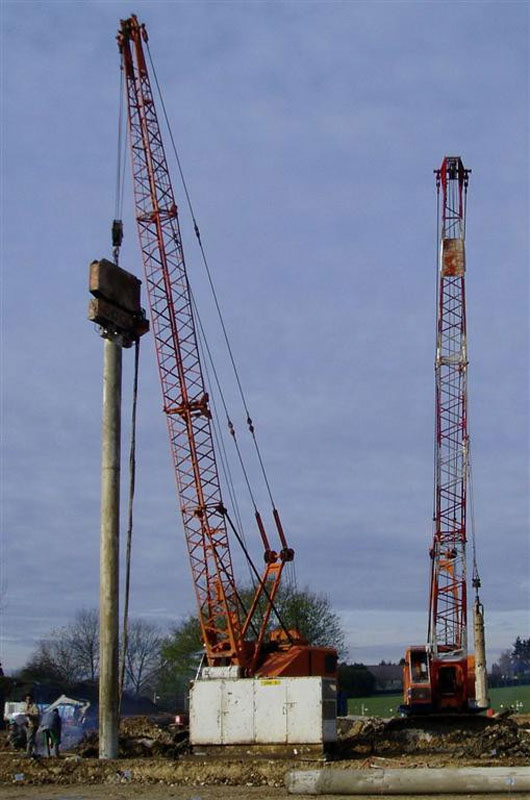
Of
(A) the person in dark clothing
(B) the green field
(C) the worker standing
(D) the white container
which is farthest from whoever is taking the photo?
(B) the green field

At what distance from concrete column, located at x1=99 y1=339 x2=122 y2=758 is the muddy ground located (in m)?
0.83

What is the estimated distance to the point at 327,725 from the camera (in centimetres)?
2544

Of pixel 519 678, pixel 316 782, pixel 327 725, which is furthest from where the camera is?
pixel 519 678

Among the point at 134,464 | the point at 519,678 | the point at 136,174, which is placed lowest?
the point at 519,678

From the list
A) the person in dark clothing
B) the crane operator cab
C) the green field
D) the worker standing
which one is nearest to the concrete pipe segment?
the person in dark clothing

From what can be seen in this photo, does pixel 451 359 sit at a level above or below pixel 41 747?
above

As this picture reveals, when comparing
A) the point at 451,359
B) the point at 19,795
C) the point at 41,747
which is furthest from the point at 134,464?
the point at 451,359

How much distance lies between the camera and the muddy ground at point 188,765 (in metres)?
19.8

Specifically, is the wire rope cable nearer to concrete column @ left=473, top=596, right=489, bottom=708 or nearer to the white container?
the white container

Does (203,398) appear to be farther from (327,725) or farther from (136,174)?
(327,725)

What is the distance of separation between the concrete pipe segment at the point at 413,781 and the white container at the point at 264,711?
22.3 ft

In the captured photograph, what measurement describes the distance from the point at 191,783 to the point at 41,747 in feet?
21.7

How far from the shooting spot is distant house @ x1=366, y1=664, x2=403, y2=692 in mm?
107812

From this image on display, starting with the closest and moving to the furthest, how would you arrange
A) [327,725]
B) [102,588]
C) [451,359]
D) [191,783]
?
[191,783], [102,588], [327,725], [451,359]
